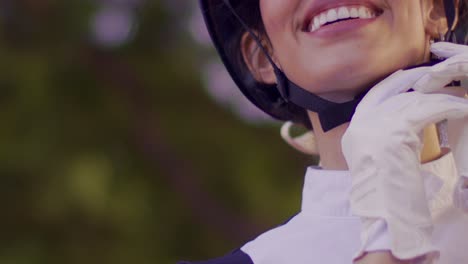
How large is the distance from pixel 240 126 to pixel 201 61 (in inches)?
15.1

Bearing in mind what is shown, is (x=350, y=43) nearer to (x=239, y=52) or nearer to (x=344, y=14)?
(x=344, y=14)

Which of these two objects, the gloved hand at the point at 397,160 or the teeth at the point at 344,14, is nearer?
the gloved hand at the point at 397,160

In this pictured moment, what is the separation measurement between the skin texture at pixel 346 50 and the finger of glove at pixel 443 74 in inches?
6.9

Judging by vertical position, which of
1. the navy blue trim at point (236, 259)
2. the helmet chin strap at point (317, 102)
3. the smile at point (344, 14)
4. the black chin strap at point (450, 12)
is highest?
the smile at point (344, 14)

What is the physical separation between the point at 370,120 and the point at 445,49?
0.30 metres

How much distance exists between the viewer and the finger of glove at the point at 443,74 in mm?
2336

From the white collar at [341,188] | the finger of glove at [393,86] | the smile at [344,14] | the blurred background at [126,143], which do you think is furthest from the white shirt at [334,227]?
the blurred background at [126,143]

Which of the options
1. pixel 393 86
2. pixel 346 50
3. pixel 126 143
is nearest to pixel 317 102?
pixel 346 50

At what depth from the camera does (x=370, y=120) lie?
2.29 meters

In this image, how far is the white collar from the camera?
8.09ft

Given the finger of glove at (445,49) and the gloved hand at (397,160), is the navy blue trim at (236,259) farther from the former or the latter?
the finger of glove at (445,49)

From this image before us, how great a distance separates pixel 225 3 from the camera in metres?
2.96

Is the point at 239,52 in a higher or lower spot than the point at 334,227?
higher

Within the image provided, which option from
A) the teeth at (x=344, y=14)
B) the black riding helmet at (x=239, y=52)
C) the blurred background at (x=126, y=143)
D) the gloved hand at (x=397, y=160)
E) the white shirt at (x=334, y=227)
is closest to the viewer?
the gloved hand at (x=397, y=160)
